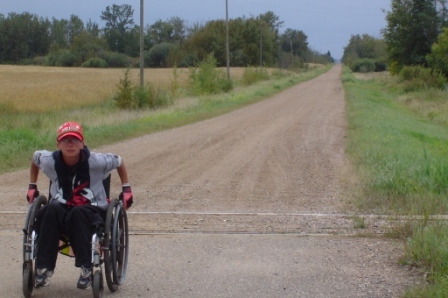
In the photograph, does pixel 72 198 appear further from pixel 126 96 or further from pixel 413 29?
pixel 413 29

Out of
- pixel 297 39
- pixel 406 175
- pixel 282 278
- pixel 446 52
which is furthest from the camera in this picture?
pixel 297 39

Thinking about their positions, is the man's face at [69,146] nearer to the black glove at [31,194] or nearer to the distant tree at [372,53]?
the black glove at [31,194]

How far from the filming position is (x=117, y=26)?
10181cm

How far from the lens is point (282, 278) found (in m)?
6.06

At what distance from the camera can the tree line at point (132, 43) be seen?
74.9 m

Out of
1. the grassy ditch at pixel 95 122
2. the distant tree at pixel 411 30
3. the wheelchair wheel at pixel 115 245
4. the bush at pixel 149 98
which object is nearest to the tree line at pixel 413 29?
the distant tree at pixel 411 30

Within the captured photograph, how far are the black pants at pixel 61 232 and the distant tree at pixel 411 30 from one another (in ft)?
184

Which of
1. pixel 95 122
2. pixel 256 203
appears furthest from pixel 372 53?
pixel 256 203

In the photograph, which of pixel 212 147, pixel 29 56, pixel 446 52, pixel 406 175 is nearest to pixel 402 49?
pixel 446 52

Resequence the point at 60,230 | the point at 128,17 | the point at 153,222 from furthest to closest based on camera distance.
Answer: the point at 128,17 < the point at 153,222 < the point at 60,230

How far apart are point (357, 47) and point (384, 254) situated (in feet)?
622

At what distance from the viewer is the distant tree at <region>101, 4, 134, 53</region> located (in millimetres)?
95875

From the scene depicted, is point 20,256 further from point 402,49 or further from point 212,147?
point 402,49

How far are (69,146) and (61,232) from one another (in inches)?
26.6
